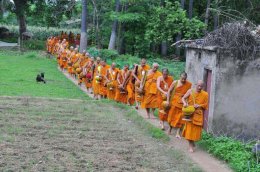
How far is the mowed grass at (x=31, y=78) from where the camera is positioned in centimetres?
1842

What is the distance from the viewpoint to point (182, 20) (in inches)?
1110

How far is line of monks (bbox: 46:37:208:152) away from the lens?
1065 centimetres

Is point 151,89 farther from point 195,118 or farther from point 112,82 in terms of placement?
point 195,118

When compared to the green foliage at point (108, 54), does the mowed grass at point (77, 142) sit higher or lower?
lower

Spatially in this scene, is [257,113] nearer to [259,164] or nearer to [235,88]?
[235,88]

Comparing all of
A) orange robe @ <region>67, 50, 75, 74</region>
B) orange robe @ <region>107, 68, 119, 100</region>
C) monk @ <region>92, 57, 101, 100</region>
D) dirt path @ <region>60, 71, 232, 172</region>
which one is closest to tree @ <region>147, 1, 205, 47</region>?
orange robe @ <region>67, 50, 75, 74</region>

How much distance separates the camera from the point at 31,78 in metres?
23.0

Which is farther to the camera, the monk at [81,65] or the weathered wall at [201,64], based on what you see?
the monk at [81,65]

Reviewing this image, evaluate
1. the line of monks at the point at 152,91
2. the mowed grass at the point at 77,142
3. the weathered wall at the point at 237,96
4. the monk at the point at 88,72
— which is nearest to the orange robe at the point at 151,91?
the line of monks at the point at 152,91

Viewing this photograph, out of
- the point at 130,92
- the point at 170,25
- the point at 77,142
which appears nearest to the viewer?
the point at 77,142

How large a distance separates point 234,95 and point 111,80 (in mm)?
5609

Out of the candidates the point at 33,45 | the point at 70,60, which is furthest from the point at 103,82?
the point at 33,45

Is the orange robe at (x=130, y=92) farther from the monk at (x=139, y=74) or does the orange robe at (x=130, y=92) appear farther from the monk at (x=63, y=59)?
the monk at (x=63, y=59)

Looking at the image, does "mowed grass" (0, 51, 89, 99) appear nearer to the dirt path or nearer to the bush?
the bush
